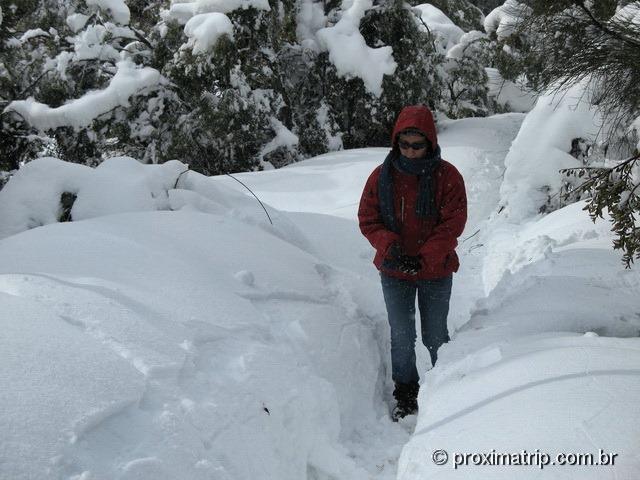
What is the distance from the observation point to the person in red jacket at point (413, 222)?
9.55 feet

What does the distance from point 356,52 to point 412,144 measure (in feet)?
31.2

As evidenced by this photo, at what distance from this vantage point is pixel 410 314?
3232mm

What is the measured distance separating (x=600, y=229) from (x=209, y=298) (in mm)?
3617

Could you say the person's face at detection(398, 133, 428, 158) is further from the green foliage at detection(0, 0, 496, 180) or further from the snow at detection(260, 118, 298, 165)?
the snow at detection(260, 118, 298, 165)

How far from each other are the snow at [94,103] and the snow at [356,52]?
3.69 meters

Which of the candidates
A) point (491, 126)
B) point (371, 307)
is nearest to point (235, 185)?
point (371, 307)

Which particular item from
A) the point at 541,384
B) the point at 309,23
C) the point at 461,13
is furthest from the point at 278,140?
the point at 461,13

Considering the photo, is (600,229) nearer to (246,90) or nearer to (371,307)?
(371,307)

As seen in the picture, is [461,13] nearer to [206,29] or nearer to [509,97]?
[509,97]

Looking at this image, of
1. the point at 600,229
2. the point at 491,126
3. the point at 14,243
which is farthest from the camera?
the point at 491,126

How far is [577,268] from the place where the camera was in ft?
12.7

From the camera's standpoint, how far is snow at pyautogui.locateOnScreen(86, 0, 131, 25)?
10820mm

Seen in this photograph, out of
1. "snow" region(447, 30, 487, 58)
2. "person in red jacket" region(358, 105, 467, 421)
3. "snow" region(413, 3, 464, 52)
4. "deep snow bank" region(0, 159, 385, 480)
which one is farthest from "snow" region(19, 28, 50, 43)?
"person in red jacket" region(358, 105, 467, 421)

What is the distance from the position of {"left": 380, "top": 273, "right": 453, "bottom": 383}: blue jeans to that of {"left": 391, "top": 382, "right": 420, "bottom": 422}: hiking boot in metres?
0.04
